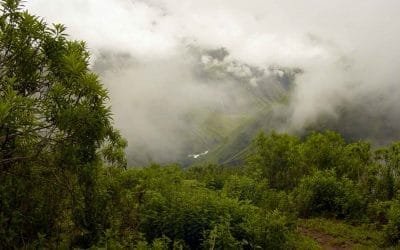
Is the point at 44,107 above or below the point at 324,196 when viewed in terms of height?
below

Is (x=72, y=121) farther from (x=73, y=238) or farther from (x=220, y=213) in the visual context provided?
(x=220, y=213)

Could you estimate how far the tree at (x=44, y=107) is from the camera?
8.66 meters

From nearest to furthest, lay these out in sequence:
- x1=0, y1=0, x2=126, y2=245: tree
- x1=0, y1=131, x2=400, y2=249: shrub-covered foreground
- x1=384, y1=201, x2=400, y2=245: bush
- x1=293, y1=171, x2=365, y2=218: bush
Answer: x1=0, y1=0, x2=126, y2=245: tree, x1=0, y1=131, x2=400, y2=249: shrub-covered foreground, x1=384, y1=201, x2=400, y2=245: bush, x1=293, y1=171, x2=365, y2=218: bush

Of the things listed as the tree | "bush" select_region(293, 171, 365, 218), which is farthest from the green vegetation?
"bush" select_region(293, 171, 365, 218)

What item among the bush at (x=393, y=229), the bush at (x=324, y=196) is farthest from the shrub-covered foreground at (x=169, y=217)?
the bush at (x=324, y=196)

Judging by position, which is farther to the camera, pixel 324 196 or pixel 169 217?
pixel 324 196

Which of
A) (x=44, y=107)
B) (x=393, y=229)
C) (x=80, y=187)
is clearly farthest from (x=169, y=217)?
(x=393, y=229)

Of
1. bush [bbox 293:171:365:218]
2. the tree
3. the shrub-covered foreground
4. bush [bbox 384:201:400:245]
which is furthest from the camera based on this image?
bush [bbox 293:171:365:218]

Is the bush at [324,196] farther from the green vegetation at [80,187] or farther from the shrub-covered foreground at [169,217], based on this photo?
the green vegetation at [80,187]

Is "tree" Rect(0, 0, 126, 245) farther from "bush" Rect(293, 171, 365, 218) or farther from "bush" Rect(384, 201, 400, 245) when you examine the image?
"bush" Rect(293, 171, 365, 218)

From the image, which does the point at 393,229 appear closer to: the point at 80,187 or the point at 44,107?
the point at 80,187

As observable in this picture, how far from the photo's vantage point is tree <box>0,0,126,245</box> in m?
8.66

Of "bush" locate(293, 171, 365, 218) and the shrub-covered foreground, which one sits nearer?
the shrub-covered foreground

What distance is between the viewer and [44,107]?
877 centimetres
